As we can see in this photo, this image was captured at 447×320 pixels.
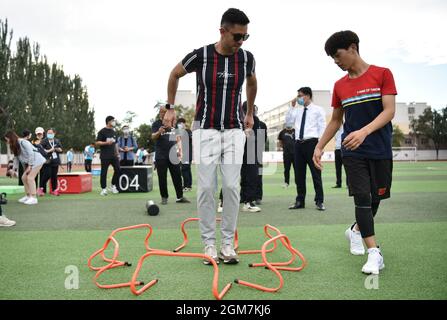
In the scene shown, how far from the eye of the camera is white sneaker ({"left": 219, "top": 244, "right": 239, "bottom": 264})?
13.1 feet

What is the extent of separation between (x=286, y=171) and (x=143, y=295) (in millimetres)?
11131

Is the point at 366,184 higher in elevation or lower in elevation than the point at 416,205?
higher

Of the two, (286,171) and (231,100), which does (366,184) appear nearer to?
(231,100)

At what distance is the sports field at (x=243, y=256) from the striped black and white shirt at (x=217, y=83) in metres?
1.41

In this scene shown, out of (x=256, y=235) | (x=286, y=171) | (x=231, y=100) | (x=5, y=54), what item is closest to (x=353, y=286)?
(x=231, y=100)

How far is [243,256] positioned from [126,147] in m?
10.4

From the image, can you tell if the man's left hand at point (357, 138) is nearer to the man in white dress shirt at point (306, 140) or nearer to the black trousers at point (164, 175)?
the man in white dress shirt at point (306, 140)

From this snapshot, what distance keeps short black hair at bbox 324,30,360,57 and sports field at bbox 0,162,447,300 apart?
1.99 metres

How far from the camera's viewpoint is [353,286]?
3.22 meters

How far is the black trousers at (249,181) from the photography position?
26.2 ft

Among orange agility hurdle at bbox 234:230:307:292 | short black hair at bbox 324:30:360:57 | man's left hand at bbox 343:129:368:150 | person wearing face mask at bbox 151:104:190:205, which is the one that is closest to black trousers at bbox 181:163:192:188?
person wearing face mask at bbox 151:104:190:205

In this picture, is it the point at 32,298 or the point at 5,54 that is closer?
the point at 32,298

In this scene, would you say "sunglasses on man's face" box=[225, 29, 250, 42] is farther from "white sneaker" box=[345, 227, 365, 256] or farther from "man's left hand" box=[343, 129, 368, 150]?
"white sneaker" box=[345, 227, 365, 256]

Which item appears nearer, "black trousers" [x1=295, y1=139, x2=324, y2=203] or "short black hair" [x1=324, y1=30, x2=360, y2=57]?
"short black hair" [x1=324, y1=30, x2=360, y2=57]
